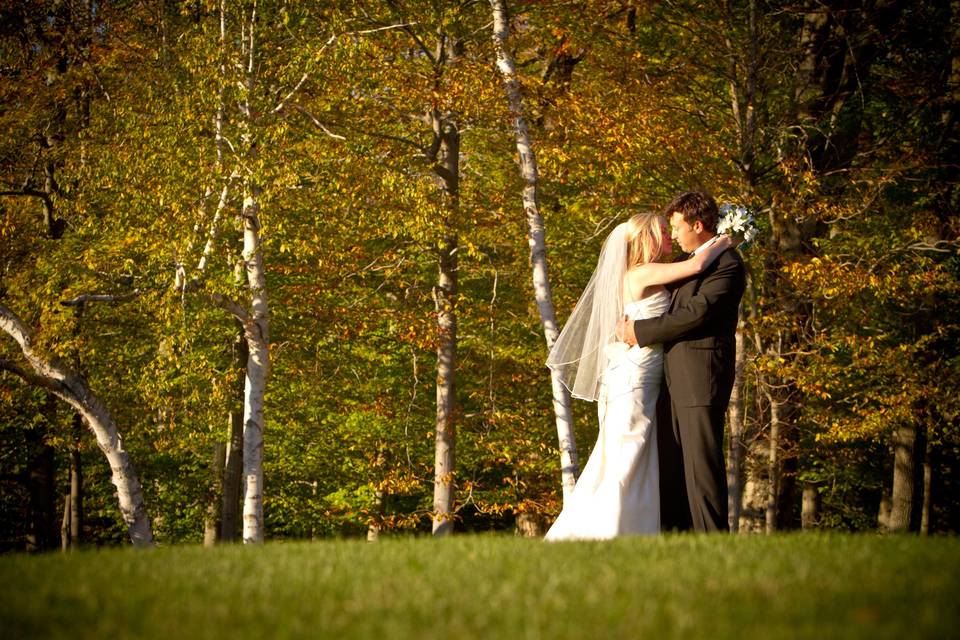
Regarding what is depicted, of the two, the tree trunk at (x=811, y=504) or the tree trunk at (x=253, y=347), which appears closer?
the tree trunk at (x=253, y=347)

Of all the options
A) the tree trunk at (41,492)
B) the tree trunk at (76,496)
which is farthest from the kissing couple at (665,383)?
the tree trunk at (41,492)

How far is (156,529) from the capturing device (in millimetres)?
25109

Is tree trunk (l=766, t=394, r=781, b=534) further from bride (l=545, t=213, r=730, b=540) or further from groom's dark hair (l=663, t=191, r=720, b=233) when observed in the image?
groom's dark hair (l=663, t=191, r=720, b=233)

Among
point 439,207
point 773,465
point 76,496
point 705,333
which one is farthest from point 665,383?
point 76,496

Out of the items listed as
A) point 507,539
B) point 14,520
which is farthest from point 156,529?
point 507,539

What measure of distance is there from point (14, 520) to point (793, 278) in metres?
23.2

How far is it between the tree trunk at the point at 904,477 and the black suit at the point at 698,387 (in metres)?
15.5

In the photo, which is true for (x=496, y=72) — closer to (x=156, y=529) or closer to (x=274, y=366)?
(x=274, y=366)

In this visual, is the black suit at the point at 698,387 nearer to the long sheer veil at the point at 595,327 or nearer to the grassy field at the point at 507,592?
the long sheer veil at the point at 595,327

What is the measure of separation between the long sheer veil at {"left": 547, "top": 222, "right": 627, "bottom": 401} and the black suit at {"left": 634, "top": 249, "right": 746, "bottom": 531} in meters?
0.60

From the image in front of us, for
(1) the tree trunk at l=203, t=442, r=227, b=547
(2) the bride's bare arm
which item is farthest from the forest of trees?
(2) the bride's bare arm

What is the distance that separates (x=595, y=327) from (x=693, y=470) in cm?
175

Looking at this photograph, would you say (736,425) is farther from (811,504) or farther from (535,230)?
(811,504)

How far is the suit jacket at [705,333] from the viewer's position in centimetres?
736
